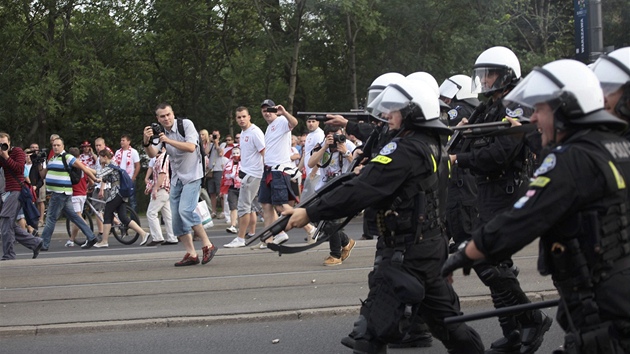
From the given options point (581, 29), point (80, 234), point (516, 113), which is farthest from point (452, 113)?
point (80, 234)

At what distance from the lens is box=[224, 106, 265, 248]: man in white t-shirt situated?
12.2 metres

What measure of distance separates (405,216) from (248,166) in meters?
7.16

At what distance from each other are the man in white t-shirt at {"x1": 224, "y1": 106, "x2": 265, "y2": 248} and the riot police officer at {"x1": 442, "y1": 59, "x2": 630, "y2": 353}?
827cm

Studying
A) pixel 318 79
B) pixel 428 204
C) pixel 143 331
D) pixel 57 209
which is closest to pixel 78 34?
pixel 318 79

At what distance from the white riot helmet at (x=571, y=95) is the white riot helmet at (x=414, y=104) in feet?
4.56

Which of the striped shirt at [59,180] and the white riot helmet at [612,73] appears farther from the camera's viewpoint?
the striped shirt at [59,180]

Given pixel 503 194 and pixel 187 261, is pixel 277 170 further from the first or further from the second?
pixel 503 194

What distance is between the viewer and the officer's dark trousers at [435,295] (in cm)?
531

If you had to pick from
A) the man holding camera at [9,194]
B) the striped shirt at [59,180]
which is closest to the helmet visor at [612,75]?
the man holding camera at [9,194]

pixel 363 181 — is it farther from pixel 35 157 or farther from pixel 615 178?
pixel 35 157

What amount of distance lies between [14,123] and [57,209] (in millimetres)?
10351

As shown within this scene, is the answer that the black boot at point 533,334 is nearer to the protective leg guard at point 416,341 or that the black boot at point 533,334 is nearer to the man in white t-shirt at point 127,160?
the protective leg guard at point 416,341

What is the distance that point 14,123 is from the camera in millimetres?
23422

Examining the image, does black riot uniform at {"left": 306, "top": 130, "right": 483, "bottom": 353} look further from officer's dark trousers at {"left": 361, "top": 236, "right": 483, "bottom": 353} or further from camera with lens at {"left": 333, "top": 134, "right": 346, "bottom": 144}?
camera with lens at {"left": 333, "top": 134, "right": 346, "bottom": 144}
